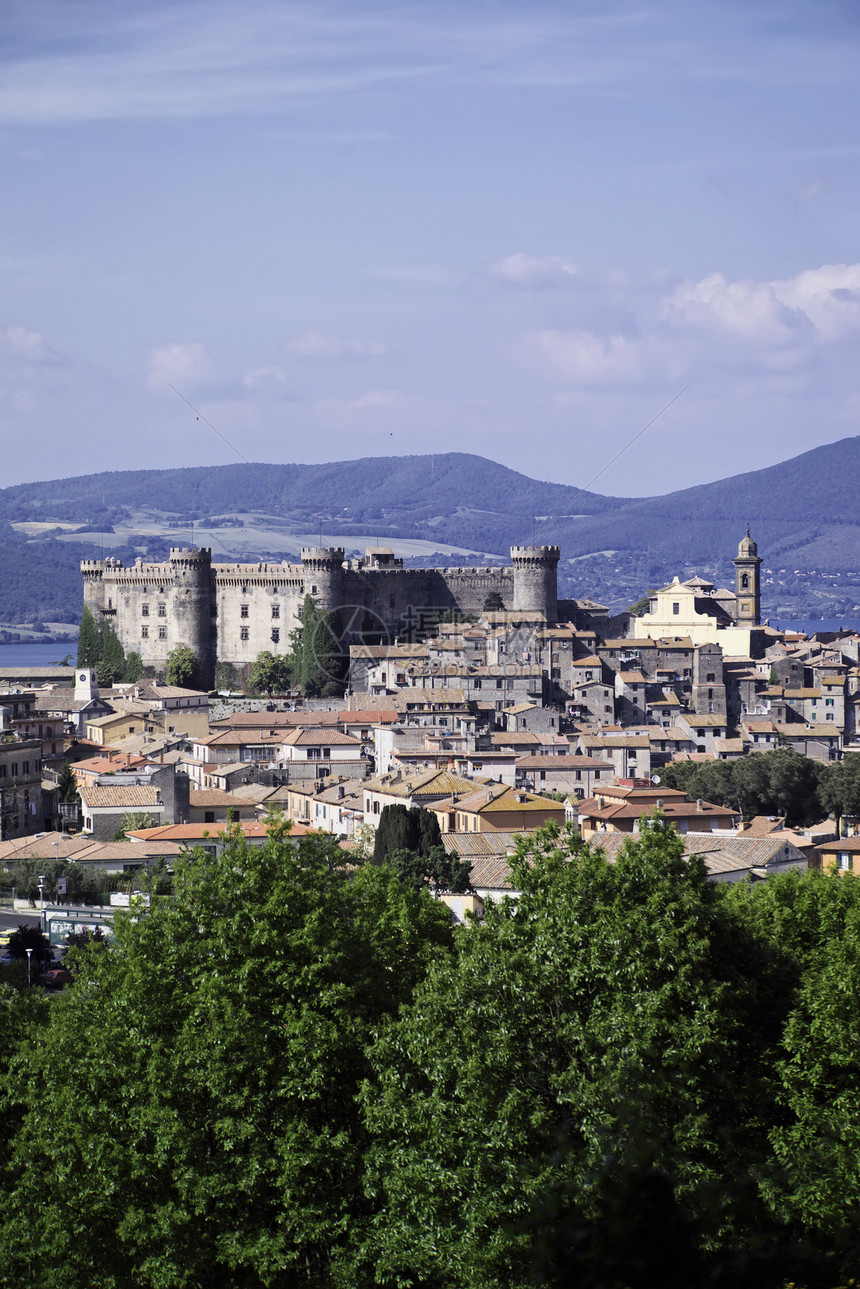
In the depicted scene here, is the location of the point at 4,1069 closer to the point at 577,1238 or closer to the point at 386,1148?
the point at 386,1148

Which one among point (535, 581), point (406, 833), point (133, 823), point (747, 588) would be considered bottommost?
point (133, 823)

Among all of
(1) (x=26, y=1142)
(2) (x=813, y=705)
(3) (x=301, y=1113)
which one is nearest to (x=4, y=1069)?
(1) (x=26, y=1142)

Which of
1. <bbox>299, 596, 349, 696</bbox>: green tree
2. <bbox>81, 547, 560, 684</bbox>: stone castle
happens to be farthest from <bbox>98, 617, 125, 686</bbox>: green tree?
<bbox>299, 596, 349, 696</bbox>: green tree

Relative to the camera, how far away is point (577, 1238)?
8312mm

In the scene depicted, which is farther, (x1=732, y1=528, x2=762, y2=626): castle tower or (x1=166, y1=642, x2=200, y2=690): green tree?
(x1=732, y1=528, x2=762, y2=626): castle tower

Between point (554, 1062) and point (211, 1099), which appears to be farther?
point (211, 1099)

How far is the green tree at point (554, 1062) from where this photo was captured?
14.9 meters

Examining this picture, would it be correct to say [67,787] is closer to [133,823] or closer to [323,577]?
[133,823]

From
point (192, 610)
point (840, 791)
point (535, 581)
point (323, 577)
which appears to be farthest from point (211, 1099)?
point (535, 581)

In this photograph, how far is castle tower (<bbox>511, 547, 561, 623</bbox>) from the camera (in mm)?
88062

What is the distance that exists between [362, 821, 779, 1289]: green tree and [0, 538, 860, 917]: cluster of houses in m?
17.8

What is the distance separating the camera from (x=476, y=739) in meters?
66.3

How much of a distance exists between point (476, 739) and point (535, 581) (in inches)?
912

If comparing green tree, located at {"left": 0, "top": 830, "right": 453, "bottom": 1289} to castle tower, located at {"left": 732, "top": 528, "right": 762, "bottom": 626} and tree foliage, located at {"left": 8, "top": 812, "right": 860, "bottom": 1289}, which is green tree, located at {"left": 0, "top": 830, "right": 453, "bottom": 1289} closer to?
tree foliage, located at {"left": 8, "top": 812, "right": 860, "bottom": 1289}
